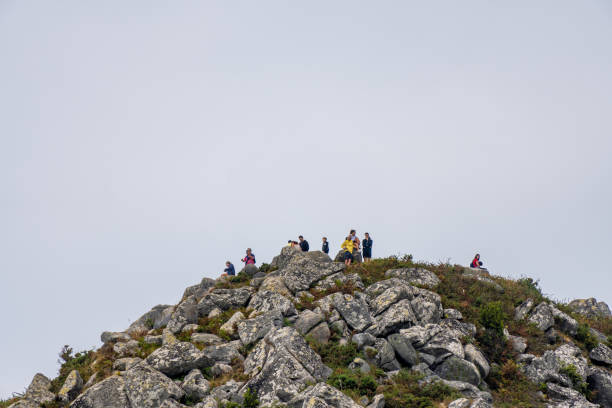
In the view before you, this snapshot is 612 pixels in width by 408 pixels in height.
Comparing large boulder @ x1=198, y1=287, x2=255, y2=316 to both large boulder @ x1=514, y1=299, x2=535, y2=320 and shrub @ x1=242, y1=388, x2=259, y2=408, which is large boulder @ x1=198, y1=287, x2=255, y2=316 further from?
large boulder @ x1=514, y1=299, x2=535, y2=320

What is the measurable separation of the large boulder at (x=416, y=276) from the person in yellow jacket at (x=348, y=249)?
11.0ft

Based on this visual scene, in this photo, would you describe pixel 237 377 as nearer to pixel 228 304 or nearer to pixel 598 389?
pixel 228 304

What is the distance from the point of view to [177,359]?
69.9 feet

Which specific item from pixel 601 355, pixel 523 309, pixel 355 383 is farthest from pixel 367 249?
pixel 355 383

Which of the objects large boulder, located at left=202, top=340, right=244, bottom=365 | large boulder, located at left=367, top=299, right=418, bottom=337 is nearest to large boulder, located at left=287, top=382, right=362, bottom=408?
large boulder, located at left=202, top=340, right=244, bottom=365

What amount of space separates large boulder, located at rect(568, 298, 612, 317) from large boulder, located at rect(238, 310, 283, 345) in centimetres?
2578

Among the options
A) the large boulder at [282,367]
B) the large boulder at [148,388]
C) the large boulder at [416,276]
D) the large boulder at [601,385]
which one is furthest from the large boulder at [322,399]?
the large boulder at [601,385]

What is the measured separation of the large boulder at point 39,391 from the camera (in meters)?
21.6

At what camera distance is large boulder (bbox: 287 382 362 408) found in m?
16.1

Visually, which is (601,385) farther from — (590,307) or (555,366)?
(590,307)

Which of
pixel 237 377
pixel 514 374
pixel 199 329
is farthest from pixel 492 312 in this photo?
pixel 199 329

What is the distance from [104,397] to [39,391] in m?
5.17

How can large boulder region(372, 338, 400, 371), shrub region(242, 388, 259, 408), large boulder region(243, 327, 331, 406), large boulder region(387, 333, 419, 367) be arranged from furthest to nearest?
large boulder region(387, 333, 419, 367)
large boulder region(372, 338, 400, 371)
large boulder region(243, 327, 331, 406)
shrub region(242, 388, 259, 408)

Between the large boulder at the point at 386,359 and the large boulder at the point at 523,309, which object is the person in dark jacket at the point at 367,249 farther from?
the large boulder at the point at 386,359
